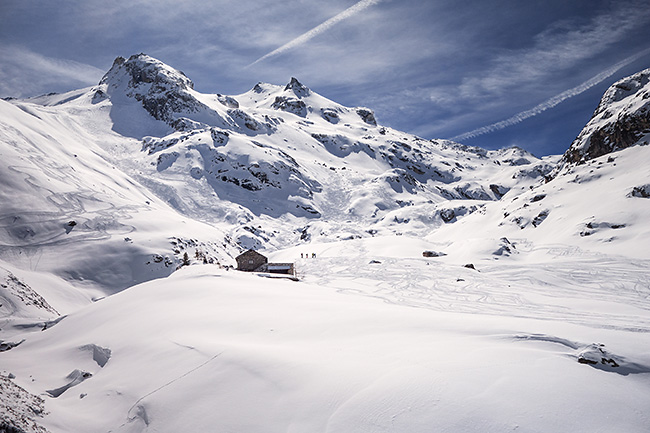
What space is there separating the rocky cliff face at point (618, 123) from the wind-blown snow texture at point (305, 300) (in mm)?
379

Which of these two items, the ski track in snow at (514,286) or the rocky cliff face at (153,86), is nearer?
the ski track in snow at (514,286)

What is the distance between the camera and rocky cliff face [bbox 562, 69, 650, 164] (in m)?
60.9

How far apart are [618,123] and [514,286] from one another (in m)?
61.8

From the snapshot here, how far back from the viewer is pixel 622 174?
54.6 metres

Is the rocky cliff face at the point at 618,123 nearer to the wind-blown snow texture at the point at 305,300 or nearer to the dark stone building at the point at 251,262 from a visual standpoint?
the wind-blown snow texture at the point at 305,300

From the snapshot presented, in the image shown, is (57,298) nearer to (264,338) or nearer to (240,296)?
(240,296)

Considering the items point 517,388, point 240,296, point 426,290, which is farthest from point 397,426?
point 426,290

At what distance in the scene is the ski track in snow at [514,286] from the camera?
1745cm

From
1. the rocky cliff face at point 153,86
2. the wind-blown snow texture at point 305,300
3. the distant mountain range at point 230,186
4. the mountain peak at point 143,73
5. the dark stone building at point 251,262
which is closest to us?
the wind-blown snow texture at point 305,300

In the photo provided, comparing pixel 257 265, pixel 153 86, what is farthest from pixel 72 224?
pixel 153 86

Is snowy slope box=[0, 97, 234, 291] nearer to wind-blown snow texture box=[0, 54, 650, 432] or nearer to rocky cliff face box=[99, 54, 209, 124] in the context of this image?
wind-blown snow texture box=[0, 54, 650, 432]

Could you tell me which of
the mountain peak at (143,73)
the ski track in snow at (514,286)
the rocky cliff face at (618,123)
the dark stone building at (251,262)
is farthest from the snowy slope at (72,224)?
the mountain peak at (143,73)

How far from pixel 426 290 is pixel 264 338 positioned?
1950cm

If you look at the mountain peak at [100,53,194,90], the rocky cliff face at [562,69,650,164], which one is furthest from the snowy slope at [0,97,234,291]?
the mountain peak at [100,53,194,90]
